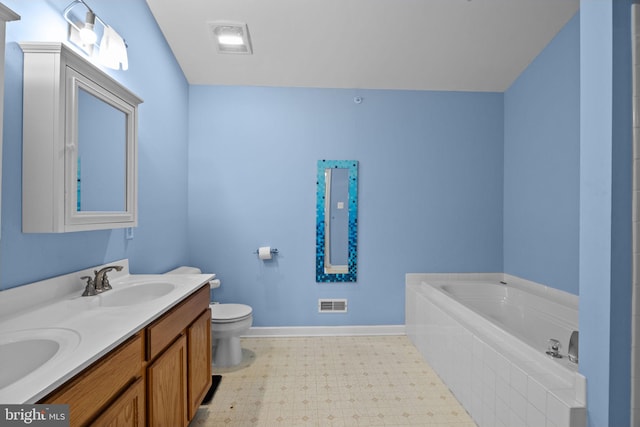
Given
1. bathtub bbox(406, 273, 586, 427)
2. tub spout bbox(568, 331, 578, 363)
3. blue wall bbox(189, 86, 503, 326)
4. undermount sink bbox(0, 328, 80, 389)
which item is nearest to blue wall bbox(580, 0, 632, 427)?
bathtub bbox(406, 273, 586, 427)

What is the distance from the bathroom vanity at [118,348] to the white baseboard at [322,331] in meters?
1.15

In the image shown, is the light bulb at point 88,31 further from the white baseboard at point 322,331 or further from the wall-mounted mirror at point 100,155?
the white baseboard at point 322,331

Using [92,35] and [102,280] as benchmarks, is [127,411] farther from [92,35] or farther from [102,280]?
[92,35]

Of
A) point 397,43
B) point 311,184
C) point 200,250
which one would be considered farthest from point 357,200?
point 200,250

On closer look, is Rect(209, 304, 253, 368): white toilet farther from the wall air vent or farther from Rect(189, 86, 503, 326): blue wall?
the wall air vent

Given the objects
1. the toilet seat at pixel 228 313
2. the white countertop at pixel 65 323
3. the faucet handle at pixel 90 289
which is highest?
the faucet handle at pixel 90 289

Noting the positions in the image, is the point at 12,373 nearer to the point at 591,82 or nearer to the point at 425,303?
the point at 591,82

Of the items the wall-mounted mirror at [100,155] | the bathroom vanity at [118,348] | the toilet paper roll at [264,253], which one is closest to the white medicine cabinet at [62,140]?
the wall-mounted mirror at [100,155]

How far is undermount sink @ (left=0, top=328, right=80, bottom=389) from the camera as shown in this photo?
920mm

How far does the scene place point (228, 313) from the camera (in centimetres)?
242

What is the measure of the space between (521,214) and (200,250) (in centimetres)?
312

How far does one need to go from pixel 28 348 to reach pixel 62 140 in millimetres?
816

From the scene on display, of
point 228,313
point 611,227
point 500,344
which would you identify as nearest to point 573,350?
point 500,344

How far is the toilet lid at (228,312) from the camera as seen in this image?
7.61ft
